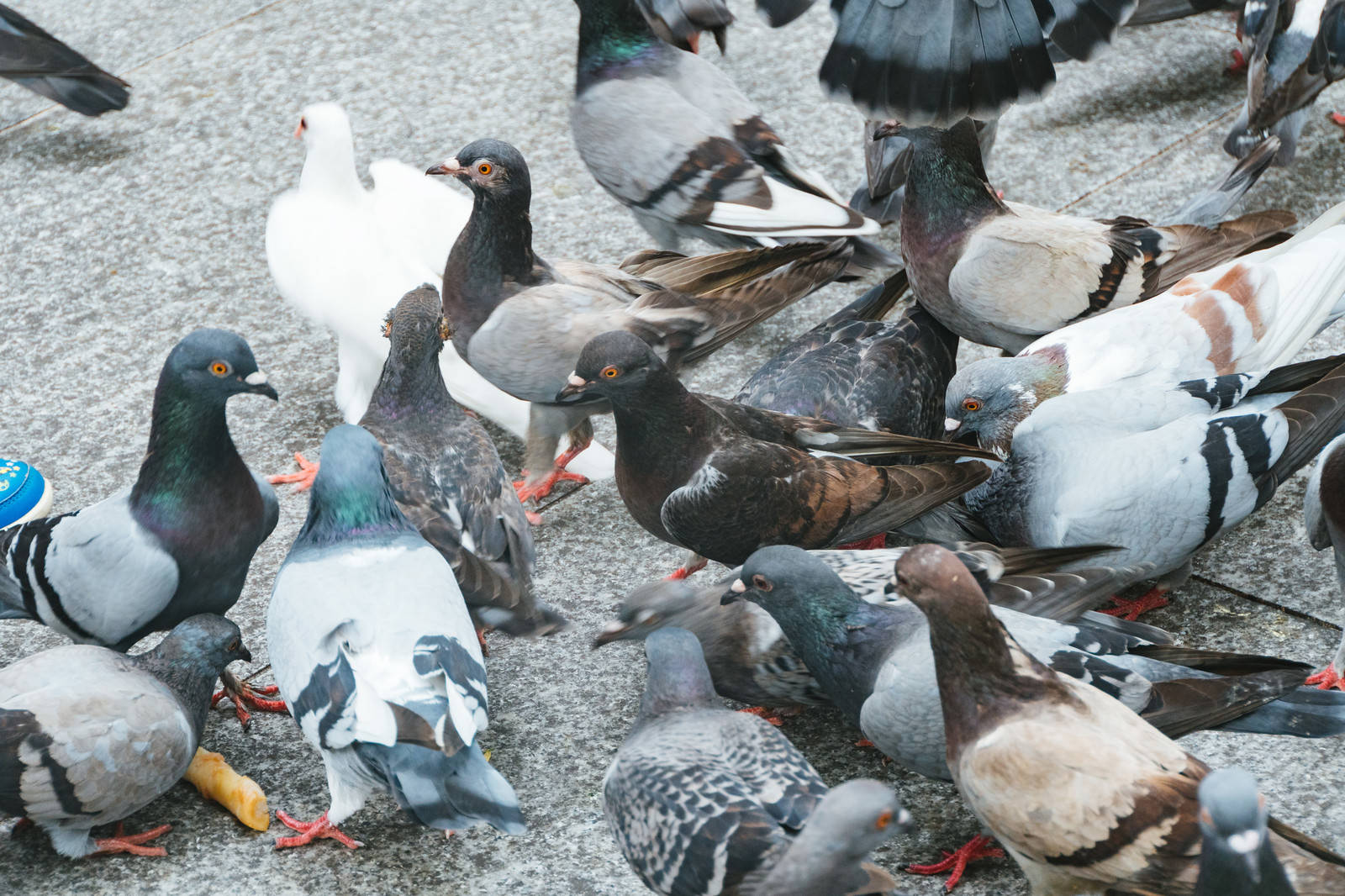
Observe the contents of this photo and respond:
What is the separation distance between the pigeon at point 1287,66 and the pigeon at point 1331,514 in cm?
223

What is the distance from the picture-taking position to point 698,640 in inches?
136

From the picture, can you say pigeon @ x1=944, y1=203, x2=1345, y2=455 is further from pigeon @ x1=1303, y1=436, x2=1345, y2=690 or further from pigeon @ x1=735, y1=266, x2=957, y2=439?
pigeon @ x1=1303, y1=436, x2=1345, y2=690

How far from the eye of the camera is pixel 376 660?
3.11 m

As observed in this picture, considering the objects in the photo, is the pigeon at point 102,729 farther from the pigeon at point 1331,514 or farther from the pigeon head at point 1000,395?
the pigeon at point 1331,514

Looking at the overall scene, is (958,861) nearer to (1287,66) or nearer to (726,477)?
(726,477)

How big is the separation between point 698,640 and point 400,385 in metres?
1.21

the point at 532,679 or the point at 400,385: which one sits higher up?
the point at 400,385

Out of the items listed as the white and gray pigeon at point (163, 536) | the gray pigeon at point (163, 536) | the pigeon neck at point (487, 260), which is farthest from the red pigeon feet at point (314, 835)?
the pigeon neck at point (487, 260)

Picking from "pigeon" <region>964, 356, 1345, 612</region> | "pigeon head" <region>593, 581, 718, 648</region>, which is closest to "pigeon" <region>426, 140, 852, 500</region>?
"pigeon head" <region>593, 581, 718, 648</region>

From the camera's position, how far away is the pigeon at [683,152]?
5.09 meters

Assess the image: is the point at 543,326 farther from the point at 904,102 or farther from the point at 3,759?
the point at 3,759

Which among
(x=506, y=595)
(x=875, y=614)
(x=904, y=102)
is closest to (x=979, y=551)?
(x=875, y=614)

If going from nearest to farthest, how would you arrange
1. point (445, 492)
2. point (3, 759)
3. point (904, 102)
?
point (3, 759)
point (445, 492)
point (904, 102)

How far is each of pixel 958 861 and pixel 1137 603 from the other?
1.12 m
